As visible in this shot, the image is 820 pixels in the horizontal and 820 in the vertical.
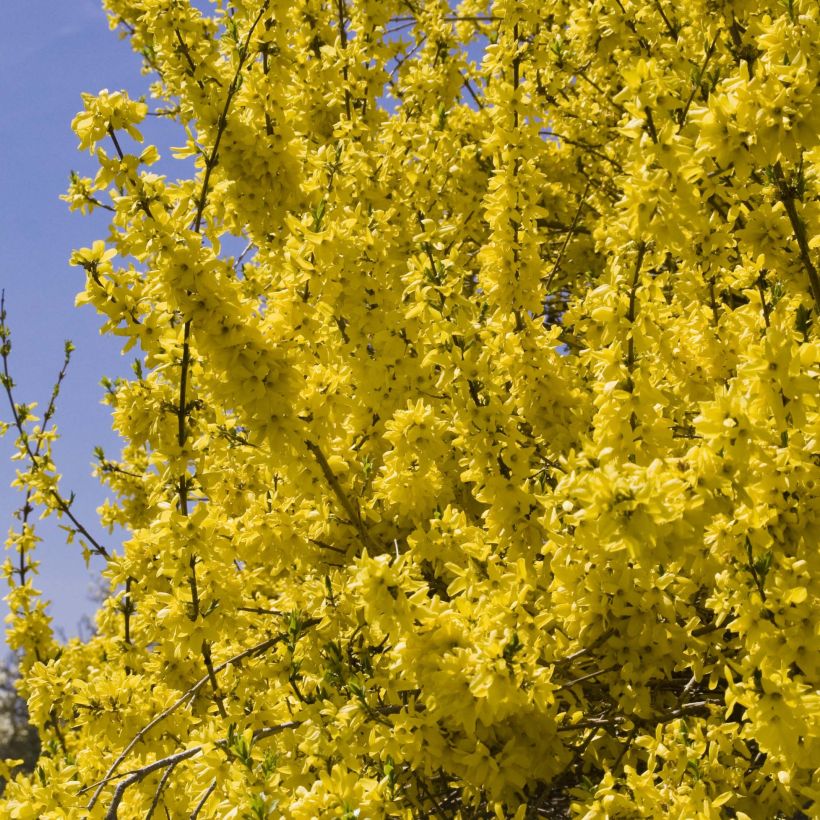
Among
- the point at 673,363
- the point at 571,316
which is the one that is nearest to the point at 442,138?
the point at 571,316

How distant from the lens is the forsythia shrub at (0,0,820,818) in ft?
8.77

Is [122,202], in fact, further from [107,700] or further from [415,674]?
[107,700]

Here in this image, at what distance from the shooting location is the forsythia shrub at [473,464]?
8.77 ft

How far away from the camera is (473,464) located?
3.38 meters

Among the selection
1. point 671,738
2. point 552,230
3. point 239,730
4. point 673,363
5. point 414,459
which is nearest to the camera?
point 671,738

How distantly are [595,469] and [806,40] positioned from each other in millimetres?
1684

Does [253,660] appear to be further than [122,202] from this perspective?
Yes

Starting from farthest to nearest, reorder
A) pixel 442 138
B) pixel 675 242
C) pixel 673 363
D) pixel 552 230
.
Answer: pixel 552 230 → pixel 442 138 → pixel 673 363 → pixel 675 242

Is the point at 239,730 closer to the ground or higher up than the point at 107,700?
closer to the ground

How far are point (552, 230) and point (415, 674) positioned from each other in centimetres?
610

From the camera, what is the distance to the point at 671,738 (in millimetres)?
3051

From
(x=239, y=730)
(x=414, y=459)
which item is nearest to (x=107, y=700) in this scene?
(x=239, y=730)

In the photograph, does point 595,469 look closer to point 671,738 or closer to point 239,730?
point 671,738

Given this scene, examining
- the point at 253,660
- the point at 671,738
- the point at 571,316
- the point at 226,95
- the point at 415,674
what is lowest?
the point at 671,738
